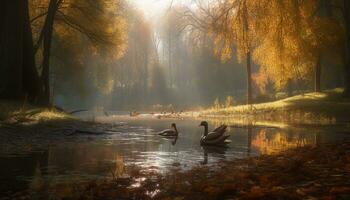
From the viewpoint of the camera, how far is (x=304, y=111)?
29844mm

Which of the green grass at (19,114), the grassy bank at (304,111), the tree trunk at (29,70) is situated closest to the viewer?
the green grass at (19,114)

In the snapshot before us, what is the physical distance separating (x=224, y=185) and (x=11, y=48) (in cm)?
1697

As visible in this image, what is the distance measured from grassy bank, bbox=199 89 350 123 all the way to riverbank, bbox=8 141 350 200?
760 inches

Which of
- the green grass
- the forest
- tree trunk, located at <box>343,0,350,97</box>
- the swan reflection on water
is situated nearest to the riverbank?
the forest

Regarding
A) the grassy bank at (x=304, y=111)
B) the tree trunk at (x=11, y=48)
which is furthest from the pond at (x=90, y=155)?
the grassy bank at (x=304, y=111)

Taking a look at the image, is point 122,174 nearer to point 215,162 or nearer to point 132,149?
point 215,162

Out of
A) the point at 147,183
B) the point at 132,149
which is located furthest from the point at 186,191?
the point at 132,149

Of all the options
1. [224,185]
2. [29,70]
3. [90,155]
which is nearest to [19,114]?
[29,70]

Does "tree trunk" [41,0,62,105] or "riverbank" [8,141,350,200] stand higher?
"tree trunk" [41,0,62,105]

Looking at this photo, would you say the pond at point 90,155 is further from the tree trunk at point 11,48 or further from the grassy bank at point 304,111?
the grassy bank at point 304,111

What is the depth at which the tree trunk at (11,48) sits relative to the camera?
797 inches

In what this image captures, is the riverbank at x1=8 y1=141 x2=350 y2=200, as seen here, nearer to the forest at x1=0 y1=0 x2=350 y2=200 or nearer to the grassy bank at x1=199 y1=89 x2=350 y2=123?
the forest at x1=0 y1=0 x2=350 y2=200

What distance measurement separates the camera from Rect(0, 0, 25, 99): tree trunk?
66.4 ft

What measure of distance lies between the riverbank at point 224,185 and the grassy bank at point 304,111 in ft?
63.3
